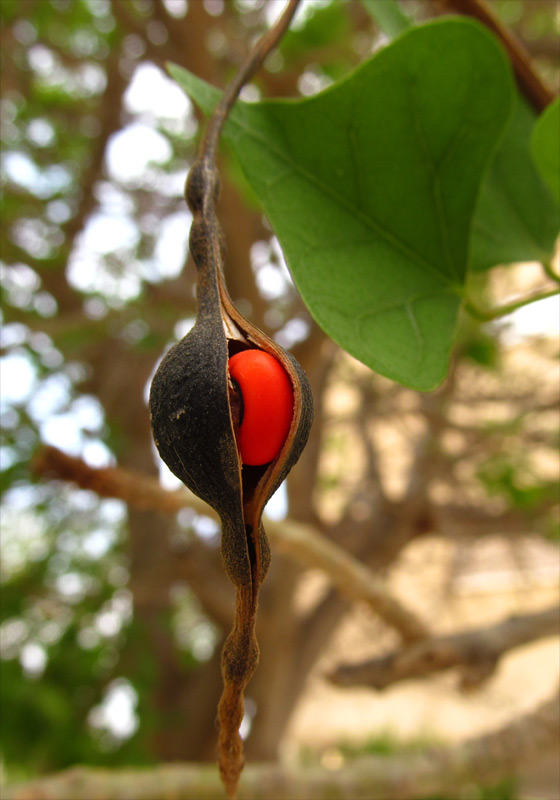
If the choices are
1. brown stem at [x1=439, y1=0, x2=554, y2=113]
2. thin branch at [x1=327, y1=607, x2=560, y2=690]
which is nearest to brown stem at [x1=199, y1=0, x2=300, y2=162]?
brown stem at [x1=439, y1=0, x2=554, y2=113]

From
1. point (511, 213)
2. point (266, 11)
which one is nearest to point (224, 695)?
point (511, 213)

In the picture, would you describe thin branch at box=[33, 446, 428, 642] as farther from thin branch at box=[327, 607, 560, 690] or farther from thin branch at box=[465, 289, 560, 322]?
thin branch at box=[465, 289, 560, 322]

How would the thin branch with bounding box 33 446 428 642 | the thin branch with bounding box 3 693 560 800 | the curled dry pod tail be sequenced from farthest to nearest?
the thin branch with bounding box 3 693 560 800 → the thin branch with bounding box 33 446 428 642 → the curled dry pod tail

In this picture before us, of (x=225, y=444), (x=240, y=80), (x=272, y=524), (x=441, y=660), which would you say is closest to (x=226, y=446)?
(x=225, y=444)

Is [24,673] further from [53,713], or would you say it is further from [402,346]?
[402,346]

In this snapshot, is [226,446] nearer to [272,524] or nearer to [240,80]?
[240,80]

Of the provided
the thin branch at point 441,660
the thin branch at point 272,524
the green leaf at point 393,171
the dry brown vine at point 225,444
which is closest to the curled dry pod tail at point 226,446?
the dry brown vine at point 225,444
